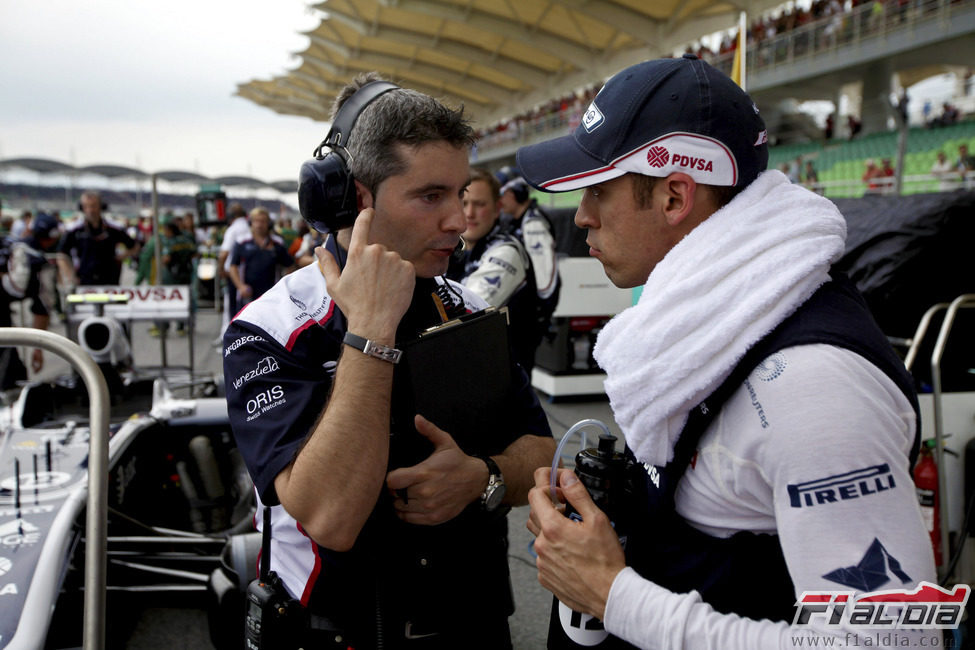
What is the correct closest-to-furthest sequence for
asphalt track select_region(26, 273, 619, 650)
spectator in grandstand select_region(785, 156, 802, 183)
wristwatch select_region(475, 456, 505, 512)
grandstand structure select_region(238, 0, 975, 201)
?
1. wristwatch select_region(475, 456, 505, 512)
2. asphalt track select_region(26, 273, 619, 650)
3. grandstand structure select_region(238, 0, 975, 201)
4. spectator in grandstand select_region(785, 156, 802, 183)

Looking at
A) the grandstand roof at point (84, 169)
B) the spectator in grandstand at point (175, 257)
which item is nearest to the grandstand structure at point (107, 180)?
the grandstand roof at point (84, 169)

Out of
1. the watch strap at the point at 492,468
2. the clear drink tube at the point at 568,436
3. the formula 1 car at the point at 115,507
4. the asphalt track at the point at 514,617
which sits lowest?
the asphalt track at the point at 514,617

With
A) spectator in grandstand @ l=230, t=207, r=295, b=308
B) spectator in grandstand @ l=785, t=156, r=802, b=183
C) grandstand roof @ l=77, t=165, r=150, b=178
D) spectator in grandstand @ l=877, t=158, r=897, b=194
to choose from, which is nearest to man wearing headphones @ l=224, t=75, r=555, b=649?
spectator in grandstand @ l=230, t=207, r=295, b=308

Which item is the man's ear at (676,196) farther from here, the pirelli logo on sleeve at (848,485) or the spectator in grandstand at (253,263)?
the spectator in grandstand at (253,263)

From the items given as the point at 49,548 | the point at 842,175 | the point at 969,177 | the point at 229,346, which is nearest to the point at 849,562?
the point at 229,346

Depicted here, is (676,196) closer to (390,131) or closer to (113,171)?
(390,131)

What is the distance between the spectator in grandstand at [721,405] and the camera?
0.88 metres

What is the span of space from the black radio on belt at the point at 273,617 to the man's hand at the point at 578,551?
578 mm

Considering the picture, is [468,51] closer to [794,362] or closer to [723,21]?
[723,21]

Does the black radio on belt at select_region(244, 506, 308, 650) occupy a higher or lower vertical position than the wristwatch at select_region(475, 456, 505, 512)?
lower

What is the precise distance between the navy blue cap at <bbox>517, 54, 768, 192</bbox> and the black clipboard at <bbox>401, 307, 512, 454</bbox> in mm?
417

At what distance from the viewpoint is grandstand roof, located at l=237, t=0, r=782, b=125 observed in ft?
89.4

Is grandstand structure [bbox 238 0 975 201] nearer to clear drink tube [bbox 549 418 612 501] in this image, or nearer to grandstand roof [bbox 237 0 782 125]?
grandstand roof [bbox 237 0 782 125]

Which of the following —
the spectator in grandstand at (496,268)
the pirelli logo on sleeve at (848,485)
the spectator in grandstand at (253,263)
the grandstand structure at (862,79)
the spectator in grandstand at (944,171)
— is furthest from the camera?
the grandstand structure at (862,79)
